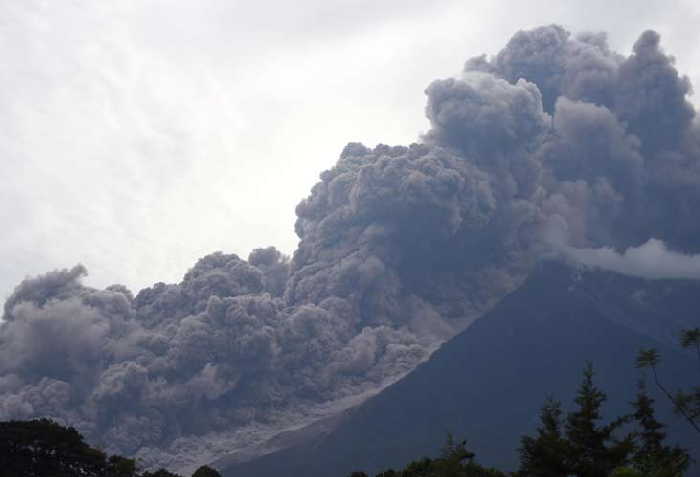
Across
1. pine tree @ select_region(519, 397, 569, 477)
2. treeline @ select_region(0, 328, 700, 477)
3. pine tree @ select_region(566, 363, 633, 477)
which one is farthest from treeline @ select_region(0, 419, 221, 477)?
pine tree @ select_region(566, 363, 633, 477)

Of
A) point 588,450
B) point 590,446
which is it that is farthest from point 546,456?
point 590,446

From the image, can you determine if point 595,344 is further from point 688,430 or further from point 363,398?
point 363,398

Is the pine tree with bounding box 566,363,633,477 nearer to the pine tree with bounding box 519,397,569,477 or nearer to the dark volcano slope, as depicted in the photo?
the pine tree with bounding box 519,397,569,477

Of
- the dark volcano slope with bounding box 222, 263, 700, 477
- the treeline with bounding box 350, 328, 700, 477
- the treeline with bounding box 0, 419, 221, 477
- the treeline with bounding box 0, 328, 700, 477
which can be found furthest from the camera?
the dark volcano slope with bounding box 222, 263, 700, 477

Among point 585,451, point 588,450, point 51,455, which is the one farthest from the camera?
point 51,455

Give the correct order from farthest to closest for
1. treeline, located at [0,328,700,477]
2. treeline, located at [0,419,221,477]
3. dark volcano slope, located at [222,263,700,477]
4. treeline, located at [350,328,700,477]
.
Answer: dark volcano slope, located at [222,263,700,477], treeline, located at [0,419,221,477], treeline, located at [0,328,700,477], treeline, located at [350,328,700,477]

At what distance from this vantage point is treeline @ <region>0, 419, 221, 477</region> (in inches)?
1713

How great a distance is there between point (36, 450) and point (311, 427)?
3086 inches

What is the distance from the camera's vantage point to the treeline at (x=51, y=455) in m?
43.5

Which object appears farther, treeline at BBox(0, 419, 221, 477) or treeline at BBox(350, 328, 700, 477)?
treeline at BBox(0, 419, 221, 477)

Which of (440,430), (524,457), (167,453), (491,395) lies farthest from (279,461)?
(524,457)

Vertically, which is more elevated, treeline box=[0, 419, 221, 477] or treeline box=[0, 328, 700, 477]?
treeline box=[0, 419, 221, 477]

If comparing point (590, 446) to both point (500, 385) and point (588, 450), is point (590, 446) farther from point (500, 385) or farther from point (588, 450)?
point (500, 385)

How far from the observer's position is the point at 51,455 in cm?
4459
